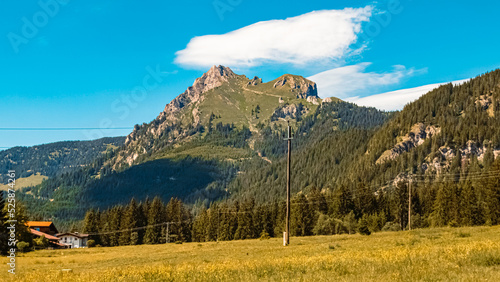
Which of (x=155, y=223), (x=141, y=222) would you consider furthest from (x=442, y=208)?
(x=141, y=222)

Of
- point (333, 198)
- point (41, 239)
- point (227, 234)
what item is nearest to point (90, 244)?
point (41, 239)

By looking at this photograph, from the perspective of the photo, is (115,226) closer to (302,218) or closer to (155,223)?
(155,223)

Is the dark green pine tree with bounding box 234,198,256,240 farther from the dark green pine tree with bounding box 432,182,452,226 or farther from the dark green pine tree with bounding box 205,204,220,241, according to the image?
the dark green pine tree with bounding box 432,182,452,226

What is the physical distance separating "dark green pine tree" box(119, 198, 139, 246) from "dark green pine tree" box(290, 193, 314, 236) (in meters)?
56.8

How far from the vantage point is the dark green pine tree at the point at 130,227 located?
146250 millimetres

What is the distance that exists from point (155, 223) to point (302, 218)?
54708 millimetres

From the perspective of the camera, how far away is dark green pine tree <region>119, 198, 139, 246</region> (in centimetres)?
14625

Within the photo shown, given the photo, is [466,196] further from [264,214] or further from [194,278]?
[194,278]

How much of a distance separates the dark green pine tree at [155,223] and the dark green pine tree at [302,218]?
1977 inches

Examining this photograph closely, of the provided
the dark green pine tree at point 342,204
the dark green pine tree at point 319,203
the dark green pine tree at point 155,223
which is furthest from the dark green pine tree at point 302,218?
the dark green pine tree at point 155,223

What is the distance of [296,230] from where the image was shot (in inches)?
5202

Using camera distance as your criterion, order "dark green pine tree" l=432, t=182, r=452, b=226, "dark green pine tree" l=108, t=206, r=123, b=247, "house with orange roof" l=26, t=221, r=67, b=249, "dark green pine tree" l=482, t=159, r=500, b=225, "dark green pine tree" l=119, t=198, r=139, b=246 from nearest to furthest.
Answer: "dark green pine tree" l=482, t=159, r=500, b=225 → "dark green pine tree" l=432, t=182, r=452, b=226 → "dark green pine tree" l=119, t=198, r=139, b=246 → "dark green pine tree" l=108, t=206, r=123, b=247 → "house with orange roof" l=26, t=221, r=67, b=249

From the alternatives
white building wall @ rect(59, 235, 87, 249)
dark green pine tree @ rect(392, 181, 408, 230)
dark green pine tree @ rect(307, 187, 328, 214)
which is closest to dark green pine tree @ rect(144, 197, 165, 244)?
white building wall @ rect(59, 235, 87, 249)

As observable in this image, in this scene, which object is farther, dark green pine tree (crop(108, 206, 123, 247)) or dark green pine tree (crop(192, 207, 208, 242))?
dark green pine tree (crop(192, 207, 208, 242))
